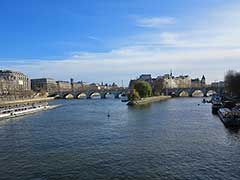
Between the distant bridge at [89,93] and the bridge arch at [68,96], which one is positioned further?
the bridge arch at [68,96]

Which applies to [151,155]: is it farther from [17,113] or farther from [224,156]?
[17,113]

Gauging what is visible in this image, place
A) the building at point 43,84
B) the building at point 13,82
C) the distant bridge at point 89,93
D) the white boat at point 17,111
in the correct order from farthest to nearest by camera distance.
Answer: the building at point 43,84, the building at point 13,82, the distant bridge at point 89,93, the white boat at point 17,111

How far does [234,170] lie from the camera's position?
1877 cm

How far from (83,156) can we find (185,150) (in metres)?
6.97

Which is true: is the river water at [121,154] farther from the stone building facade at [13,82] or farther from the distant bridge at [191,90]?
the stone building facade at [13,82]

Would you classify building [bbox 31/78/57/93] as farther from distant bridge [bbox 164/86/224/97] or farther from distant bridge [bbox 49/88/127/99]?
distant bridge [bbox 164/86/224/97]

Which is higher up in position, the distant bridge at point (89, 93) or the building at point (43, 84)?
the building at point (43, 84)

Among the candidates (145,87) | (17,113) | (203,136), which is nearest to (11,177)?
(203,136)

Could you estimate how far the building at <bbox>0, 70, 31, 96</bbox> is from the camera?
138m

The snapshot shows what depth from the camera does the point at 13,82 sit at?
504ft

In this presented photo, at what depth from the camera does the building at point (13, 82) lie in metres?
138

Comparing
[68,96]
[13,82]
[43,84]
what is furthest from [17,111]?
[43,84]

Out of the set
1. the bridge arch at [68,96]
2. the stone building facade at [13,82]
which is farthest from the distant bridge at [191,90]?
the stone building facade at [13,82]

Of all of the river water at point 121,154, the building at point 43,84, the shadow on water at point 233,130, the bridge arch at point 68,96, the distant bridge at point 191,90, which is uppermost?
the building at point 43,84
